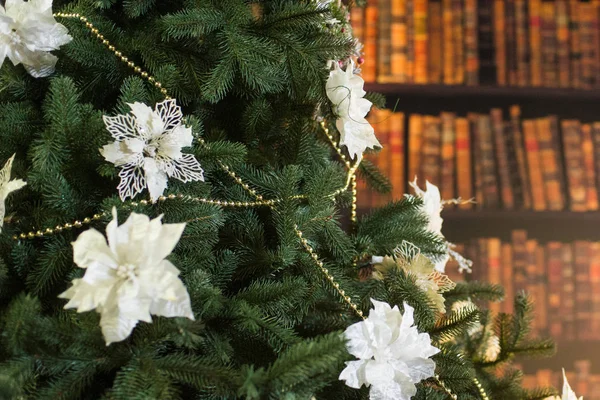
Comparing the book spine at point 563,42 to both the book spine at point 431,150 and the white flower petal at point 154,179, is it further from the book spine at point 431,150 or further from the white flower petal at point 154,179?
the white flower petal at point 154,179

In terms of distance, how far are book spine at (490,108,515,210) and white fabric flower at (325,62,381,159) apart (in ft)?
4.33

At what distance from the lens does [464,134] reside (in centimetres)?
195

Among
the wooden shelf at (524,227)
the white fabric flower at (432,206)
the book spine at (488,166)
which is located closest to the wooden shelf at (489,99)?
the book spine at (488,166)

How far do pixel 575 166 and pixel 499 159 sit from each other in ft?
0.76

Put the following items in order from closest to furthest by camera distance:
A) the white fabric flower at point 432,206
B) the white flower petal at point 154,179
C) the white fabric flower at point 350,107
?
the white flower petal at point 154,179
the white fabric flower at point 350,107
the white fabric flower at point 432,206

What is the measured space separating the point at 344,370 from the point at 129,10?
0.41 meters

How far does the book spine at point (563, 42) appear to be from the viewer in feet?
6.37

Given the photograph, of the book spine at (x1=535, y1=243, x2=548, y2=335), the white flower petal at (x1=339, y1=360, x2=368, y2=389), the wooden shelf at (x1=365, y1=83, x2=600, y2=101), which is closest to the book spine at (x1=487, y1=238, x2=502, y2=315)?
the book spine at (x1=535, y1=243, x2=548, y2=335)

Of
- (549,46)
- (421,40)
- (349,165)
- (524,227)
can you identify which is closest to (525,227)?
(524,227)

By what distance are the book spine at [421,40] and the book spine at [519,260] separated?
1.85ft

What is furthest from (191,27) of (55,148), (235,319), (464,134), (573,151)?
(573,151)

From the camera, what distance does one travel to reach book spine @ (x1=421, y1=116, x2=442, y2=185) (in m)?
1.94

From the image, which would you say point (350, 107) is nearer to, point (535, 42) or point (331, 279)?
point (331, 279)

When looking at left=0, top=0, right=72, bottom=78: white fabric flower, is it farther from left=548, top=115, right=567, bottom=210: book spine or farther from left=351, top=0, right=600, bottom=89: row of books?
left=548, top=115, right=567, bottom=210: book spine
